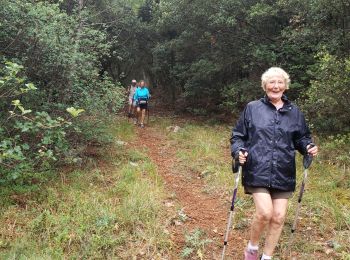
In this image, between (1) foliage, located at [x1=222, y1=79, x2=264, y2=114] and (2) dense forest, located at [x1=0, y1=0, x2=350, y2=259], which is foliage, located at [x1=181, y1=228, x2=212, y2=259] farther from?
(1) foliage, located at [x1=222, y1=79, x2=264, y2=114]

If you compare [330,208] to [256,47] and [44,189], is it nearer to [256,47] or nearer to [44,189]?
[44,189]

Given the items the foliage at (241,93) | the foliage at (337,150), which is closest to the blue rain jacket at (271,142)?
the foliage at (337,150)

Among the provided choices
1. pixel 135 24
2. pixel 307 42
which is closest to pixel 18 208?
pixel 307 42

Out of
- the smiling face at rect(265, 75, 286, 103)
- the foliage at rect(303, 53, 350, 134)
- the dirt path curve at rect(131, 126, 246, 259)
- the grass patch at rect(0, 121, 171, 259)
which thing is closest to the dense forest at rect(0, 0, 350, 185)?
the foliage at rect(303, 53, 350, 134)

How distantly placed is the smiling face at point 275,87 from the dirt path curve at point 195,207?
2307 millimetres

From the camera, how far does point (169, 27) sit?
19750 mm

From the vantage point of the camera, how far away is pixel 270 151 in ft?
14.2

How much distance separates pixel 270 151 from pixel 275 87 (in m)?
0.75

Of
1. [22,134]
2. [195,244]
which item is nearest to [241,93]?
[22,134]

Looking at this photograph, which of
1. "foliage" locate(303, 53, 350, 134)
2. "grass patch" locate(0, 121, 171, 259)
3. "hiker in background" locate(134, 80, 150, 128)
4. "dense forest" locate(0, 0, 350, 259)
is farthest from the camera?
"hiker in background" locate(134, 80, 150, 128)

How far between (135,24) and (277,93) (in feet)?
64.7

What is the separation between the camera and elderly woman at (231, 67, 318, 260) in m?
4.31

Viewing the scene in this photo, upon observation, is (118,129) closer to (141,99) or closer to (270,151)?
(141,99)

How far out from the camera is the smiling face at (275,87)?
4523 millimetres
